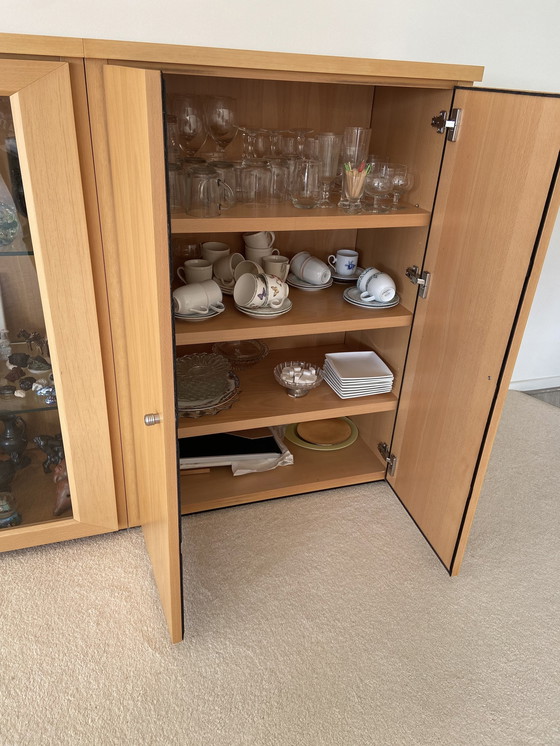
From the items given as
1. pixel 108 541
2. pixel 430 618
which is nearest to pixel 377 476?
pixel 430 618

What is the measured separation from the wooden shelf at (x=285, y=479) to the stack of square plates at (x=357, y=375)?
297 mm

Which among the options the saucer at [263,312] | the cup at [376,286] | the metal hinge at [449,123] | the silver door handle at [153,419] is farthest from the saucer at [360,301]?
the silver door handle at [153,419]

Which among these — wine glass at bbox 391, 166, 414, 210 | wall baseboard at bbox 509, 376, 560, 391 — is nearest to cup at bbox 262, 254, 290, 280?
wine glass at bbox 391, 166, 414, 210

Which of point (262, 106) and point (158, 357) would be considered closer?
point (158, 357)

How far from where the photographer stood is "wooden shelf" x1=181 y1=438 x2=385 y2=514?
182 cm

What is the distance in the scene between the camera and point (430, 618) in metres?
1.50

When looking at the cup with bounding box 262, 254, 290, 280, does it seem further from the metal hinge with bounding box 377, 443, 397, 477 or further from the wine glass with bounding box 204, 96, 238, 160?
the metal hinge with bounding box 377, 443, 397, 477

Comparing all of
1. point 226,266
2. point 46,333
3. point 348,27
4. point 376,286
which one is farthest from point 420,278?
point 46,333

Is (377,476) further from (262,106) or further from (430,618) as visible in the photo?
(262,106)

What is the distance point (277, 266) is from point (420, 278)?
16.5 inches

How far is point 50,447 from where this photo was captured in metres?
1.55

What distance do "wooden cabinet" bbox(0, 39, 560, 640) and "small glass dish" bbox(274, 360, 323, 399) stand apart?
0.05m

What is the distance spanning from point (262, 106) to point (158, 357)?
3.34 ft

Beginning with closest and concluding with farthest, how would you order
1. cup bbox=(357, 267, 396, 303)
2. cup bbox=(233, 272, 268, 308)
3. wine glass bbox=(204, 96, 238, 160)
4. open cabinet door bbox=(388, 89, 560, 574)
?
open cabinet door bbox=(388, 89, 560, 574)
wine glass bbox=(204, 96, 238, 160)
cup bbox=(233, 272, 268, 308)
cup bbox=(357, 267, 396, 303)
